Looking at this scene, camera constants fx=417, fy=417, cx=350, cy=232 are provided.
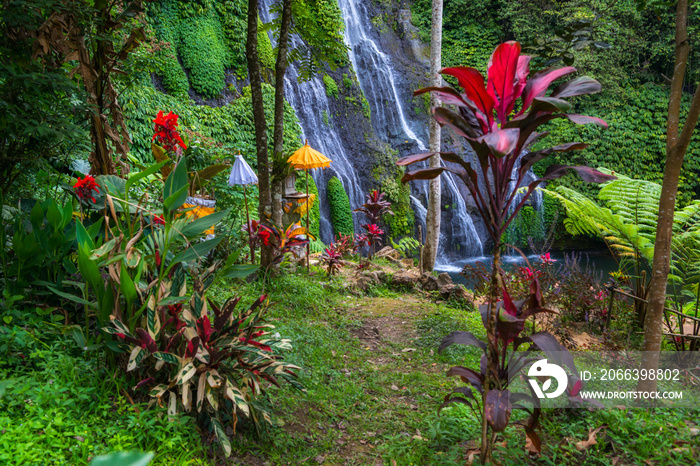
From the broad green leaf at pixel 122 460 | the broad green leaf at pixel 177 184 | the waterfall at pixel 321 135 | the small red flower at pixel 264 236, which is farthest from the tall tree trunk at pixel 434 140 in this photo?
the broad green leaf at pixel 122 460

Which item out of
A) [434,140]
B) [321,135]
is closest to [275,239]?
[434,140]

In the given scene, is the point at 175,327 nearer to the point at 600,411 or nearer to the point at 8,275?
the point at 8,275

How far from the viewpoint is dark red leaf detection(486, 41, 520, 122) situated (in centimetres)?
176

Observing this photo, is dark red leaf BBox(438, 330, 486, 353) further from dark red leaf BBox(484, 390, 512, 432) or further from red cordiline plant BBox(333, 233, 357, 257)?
red cordiline plant BBox(333, 233, 357, 257)

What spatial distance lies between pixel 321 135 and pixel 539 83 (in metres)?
10.5

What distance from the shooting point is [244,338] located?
2.32m

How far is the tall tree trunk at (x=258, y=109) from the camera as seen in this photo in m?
4.45

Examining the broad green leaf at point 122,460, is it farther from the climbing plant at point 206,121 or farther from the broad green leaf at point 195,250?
the climbing plant at point 206,121

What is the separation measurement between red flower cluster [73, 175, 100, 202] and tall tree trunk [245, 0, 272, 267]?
200 cm

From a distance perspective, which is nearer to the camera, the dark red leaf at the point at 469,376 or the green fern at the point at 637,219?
the dark red leaf at the point at 469,376

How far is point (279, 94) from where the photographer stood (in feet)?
16.3

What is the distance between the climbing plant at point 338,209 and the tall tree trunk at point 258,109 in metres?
5.85

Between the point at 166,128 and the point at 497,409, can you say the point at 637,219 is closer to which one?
the point at 497,409

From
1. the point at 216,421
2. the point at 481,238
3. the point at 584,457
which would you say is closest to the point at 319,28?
the point at 216,421
